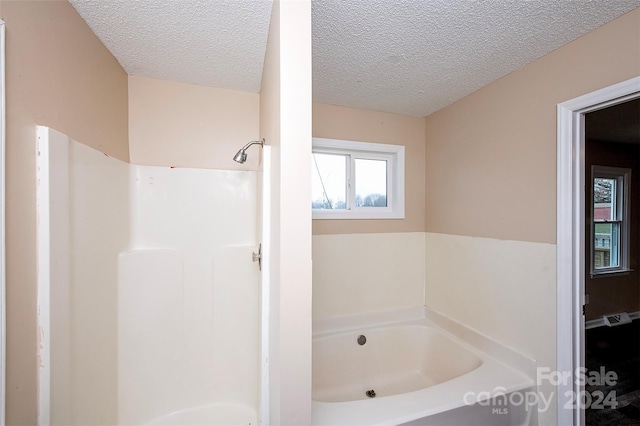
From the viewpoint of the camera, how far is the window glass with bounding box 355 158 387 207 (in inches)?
90.0

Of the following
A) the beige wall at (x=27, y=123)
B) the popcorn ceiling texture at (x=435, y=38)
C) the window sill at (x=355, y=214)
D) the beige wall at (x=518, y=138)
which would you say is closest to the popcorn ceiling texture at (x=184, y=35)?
the beige wall at (x=27, y=123)

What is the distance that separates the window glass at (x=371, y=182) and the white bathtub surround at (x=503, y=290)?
2.00 ft

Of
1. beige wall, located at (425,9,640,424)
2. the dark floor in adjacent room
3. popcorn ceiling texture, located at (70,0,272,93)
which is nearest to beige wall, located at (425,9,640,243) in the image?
beige wall, located at (425,9,640,424)

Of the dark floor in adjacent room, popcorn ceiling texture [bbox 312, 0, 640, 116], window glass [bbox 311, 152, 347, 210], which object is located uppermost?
popcorn ceiling texture [bbox 312, 0, 640, 116]

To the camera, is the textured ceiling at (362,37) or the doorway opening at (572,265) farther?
the doorway opening at (572,265)

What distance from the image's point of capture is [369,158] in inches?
91.0

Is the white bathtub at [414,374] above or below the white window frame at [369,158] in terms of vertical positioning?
below

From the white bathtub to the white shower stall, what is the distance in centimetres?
52

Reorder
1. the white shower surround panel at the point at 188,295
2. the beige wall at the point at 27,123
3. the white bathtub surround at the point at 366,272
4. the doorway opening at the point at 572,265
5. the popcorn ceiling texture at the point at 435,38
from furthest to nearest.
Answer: the white bathtub surround at the point at 366,272 → the white shower surround panel at the point at 188,295 → the doorway opening at the point at 572,265 → the popcorn ceiling texture at the point at 435,38 → the beige wall at the point at 27,123

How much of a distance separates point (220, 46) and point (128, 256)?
52.4 inches

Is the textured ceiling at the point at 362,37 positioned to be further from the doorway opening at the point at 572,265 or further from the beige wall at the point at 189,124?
the doorway opening at the point at 572,265

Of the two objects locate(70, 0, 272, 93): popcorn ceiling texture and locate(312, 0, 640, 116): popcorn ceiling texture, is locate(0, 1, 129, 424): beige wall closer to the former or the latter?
locate(70, 0, 272, 93): popcorn ceiling texture

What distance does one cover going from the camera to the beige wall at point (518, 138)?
47.8 inches

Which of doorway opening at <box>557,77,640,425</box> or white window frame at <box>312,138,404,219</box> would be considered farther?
white window frame at <box>312,138,404,219</box>
